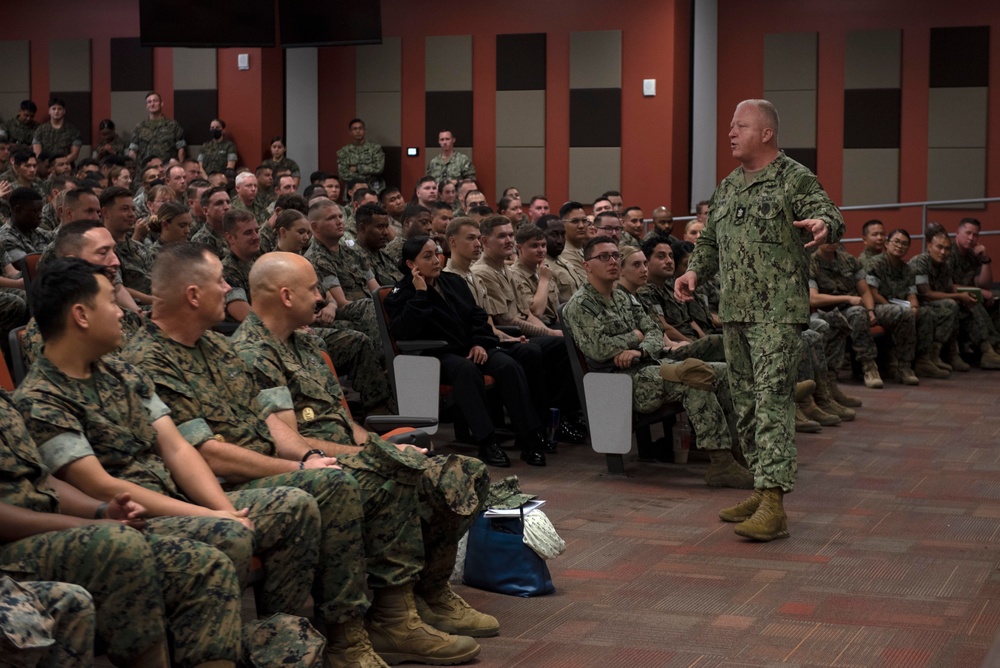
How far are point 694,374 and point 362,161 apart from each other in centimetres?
909

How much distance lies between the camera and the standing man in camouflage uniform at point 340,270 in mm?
6562

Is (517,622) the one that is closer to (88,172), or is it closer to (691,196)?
(88,172)

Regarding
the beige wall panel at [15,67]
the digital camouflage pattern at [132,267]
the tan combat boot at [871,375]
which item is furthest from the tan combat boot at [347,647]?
the beige wall panel at [15,67]

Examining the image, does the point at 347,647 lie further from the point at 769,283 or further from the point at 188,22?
the point at 188,22

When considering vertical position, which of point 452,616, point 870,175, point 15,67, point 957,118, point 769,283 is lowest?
point 452,616

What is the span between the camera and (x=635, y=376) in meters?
5.62

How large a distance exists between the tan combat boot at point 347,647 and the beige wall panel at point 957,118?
1137 centimetres

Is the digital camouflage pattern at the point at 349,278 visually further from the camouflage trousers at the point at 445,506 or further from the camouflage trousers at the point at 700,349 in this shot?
the camouflage trousers at the point at 445,506

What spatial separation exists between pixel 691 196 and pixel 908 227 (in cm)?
227

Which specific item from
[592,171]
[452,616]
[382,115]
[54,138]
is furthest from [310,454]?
[54,138]

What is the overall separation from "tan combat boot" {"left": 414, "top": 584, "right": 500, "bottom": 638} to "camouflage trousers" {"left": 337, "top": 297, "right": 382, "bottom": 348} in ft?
Result: 10.2

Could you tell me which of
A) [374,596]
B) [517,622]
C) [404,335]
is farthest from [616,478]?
[374,596]

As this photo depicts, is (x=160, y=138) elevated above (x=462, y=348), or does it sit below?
above

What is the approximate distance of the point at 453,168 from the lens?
1358 cm
